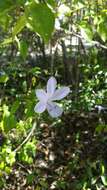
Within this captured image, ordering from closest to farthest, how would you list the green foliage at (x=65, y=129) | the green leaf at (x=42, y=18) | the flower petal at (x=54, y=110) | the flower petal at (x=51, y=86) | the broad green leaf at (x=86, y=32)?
the green leaf at (x=42, y=18) → the flower petal at (x=54, y=110) → the flower petal at (x=51, y=86) → the broad green leaf at (x=86, y=32) → the green foliage at (x=65, y=129)

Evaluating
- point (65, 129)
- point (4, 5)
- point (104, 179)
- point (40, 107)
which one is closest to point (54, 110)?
point (40, 107)

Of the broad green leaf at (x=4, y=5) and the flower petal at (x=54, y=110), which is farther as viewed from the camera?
the flower petal at (x=54, y=110)

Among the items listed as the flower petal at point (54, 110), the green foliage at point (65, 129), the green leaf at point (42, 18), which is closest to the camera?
the green leaf at point (42, 18)

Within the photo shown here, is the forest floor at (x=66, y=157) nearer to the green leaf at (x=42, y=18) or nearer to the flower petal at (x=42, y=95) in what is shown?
the flower petal at (x=42, y=95)

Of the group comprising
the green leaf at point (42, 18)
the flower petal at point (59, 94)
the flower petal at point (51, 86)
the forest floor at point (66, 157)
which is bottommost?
the forest floor at point (66, 157)

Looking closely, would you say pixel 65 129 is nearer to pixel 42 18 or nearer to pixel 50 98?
pixel 50 98

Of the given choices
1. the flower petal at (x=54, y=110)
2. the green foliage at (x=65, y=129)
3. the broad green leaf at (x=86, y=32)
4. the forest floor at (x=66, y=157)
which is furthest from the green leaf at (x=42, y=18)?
the forest floor at (x=66, y=157)

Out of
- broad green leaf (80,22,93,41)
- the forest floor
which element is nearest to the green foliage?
the forest floor

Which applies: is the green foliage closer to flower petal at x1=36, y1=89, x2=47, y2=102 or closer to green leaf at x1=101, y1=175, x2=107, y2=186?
green leaf at x1=101, y1=175, x2=107, y2=186

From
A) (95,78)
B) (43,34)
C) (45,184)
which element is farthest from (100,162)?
(43,34)
